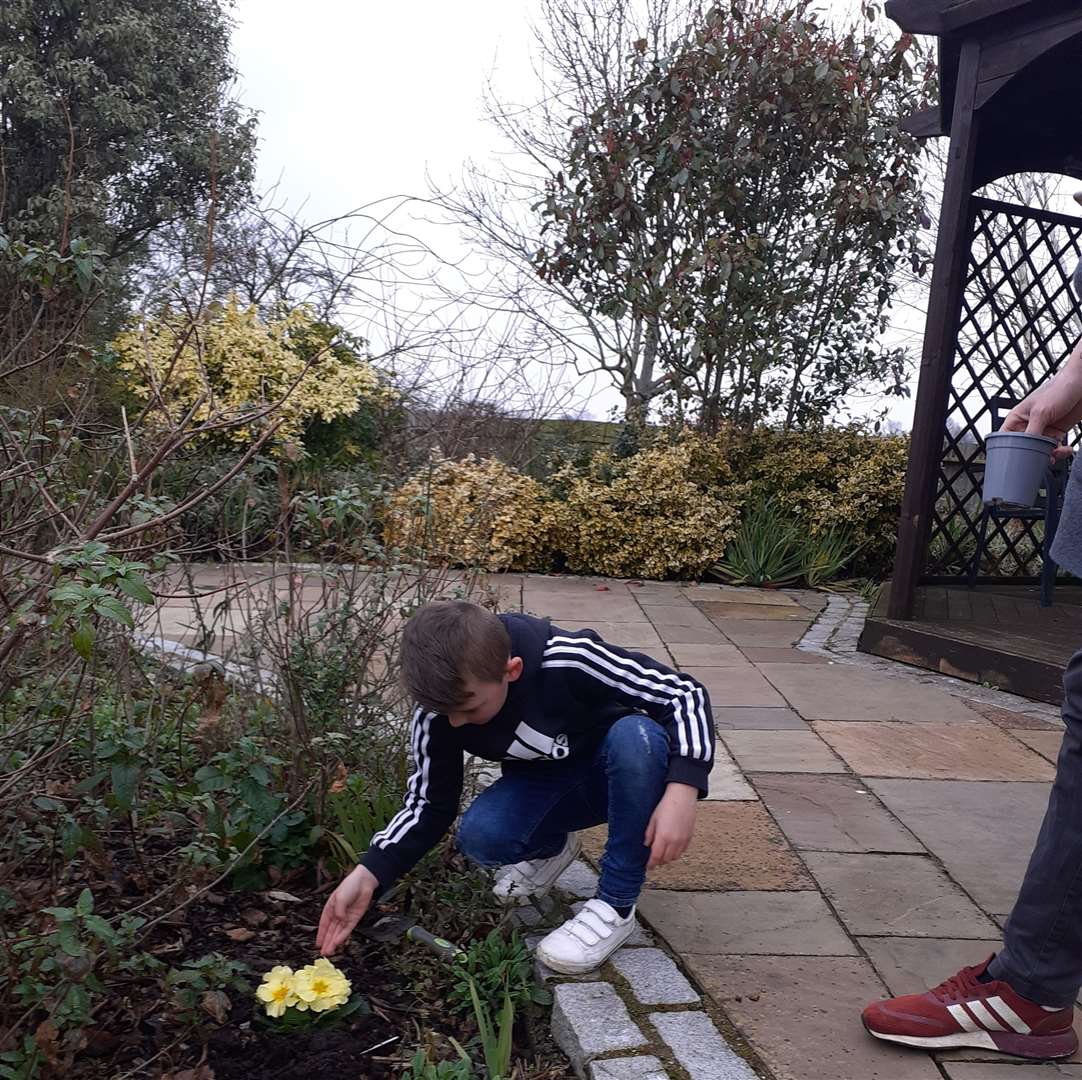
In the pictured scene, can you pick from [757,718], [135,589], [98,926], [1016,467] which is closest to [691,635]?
[757,718]

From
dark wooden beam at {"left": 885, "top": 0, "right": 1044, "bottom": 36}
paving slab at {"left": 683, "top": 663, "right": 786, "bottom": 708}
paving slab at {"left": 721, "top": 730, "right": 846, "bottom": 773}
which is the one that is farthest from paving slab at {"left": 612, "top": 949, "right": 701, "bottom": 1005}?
dark wooden beam at {"left": 885, "top": 0, "right": 1044, "bottom": 36}

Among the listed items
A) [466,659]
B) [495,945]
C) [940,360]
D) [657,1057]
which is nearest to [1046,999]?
[657,1057]

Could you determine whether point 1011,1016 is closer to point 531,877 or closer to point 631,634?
point 531,877

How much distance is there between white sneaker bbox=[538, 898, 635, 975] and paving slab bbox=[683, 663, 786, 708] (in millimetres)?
2020

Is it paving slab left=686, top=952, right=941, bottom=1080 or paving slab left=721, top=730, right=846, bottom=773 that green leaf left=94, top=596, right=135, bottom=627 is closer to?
paving slab left=686, top=952, right=941, bottom=1080

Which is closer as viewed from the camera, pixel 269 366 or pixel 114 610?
pixel 114 610

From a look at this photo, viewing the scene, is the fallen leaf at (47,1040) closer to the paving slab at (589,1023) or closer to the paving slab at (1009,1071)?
the paving slab at (589,1023)

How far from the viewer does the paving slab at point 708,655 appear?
484cm

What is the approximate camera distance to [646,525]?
7020 millimetres

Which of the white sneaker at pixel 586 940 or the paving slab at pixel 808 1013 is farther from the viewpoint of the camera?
the white sneaker at pixel 586 940

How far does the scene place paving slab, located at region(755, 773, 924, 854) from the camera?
276cm

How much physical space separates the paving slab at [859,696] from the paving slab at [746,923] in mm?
1672

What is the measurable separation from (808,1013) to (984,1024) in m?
0.29

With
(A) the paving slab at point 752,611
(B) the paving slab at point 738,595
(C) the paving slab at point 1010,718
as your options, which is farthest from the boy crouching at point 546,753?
(B) the paving slab at point 738,595
